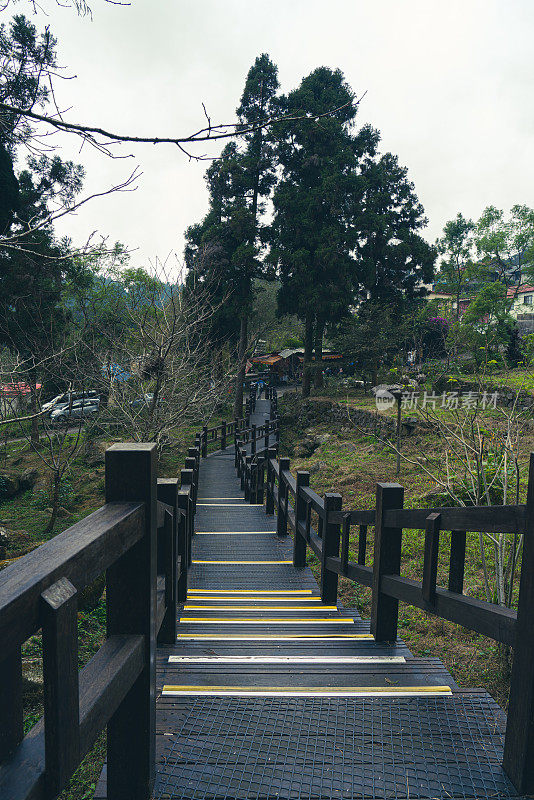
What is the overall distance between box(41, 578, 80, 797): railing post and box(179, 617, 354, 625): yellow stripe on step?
2.42m

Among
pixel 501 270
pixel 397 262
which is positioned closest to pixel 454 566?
pixel 397 262

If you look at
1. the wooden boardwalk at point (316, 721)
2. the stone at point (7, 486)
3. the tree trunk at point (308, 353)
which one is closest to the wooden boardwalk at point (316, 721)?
the wooden boardwalk at point (316, 721)

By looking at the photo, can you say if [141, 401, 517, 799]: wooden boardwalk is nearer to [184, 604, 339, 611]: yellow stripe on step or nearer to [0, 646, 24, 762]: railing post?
[184, 604, 339, 611]: yellow stripe on step

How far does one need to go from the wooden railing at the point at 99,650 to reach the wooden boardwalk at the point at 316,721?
28 centimetres

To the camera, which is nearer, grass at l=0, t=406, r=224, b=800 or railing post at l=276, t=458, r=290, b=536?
grass at l=0, t=406, r=224, b=800

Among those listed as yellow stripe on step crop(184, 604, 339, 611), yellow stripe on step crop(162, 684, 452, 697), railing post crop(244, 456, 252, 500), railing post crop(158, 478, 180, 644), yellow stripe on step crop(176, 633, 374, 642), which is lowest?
railing post crop(244, 456, 252, 500)

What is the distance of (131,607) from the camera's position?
4.60 ft

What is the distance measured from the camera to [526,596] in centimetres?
148

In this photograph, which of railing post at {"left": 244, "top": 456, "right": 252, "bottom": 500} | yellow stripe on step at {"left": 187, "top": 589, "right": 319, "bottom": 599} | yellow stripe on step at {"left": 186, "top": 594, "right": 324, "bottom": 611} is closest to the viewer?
yellow stripe on step at {"left": 186, "top": 594, "right": 324, "bottom": 611}

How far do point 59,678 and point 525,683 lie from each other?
4.31 feet

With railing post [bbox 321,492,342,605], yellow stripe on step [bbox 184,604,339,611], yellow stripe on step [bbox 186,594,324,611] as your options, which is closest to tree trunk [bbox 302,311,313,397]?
yellow stripe on step [bbox 186,594,324,611]

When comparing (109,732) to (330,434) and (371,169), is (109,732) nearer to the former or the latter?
(330,434)

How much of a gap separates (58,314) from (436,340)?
23.3 metres

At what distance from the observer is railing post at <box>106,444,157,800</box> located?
1394 mm
